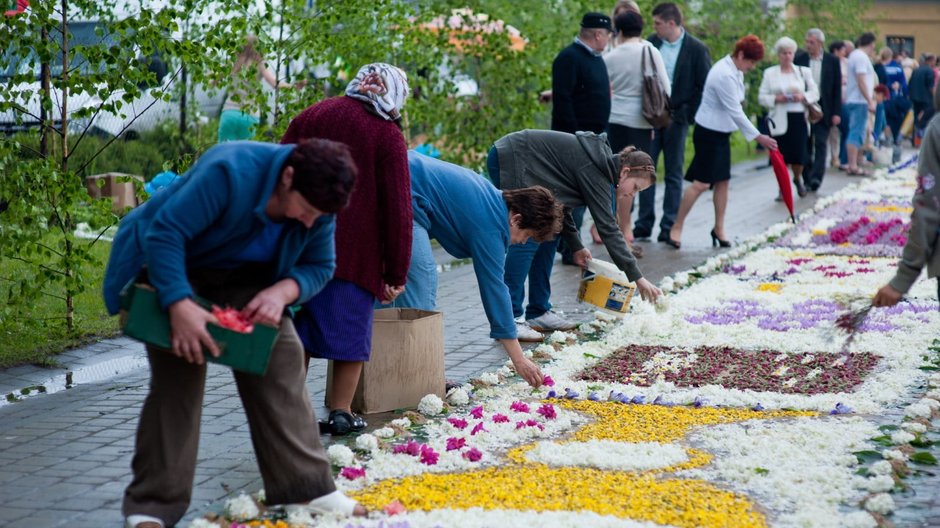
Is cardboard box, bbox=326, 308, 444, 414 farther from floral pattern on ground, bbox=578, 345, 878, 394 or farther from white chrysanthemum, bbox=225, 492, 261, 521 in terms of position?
white chrysanthemum, bbox=225, 492, 261, 521

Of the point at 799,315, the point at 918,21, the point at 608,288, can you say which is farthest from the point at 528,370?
the point at 918,21

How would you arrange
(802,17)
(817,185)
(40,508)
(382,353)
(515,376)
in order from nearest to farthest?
(40,508), (382,353), (515,376), (817,185), (802,17)

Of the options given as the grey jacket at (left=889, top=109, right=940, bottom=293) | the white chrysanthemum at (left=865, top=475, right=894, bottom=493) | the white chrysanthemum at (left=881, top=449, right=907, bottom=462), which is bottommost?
the white chrysanthemum at (left=865, top=475, right=894, bottom=493)

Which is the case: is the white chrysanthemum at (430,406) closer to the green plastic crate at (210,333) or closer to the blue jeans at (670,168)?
the green plastic crate at (210,333)

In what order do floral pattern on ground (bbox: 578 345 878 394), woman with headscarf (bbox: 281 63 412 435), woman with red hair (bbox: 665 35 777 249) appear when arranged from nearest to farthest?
woman with headscarf (bbox: 281 63 412 435) → floral pattern on ground (bbox: 578 345 878 394) → woman with red hair (bbox: 665 35 777 249)

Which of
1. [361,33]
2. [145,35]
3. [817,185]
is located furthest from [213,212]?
[817,185]

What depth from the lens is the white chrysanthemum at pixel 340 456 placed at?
17.9 feet

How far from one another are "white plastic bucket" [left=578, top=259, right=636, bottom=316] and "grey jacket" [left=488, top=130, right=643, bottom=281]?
0.67 ft

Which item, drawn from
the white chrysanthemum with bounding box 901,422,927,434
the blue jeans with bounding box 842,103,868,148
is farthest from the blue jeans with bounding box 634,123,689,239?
the blue jeans with bounding box 842,103,868,148

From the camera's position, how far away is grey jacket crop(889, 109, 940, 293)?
531 cm

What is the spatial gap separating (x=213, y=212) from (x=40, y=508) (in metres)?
1.58

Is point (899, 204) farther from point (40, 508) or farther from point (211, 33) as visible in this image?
point (40, 508)

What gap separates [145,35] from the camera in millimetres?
8141

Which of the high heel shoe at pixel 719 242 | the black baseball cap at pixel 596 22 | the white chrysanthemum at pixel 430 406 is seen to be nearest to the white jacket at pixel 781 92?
the high heel shoe at pixel 719 242
